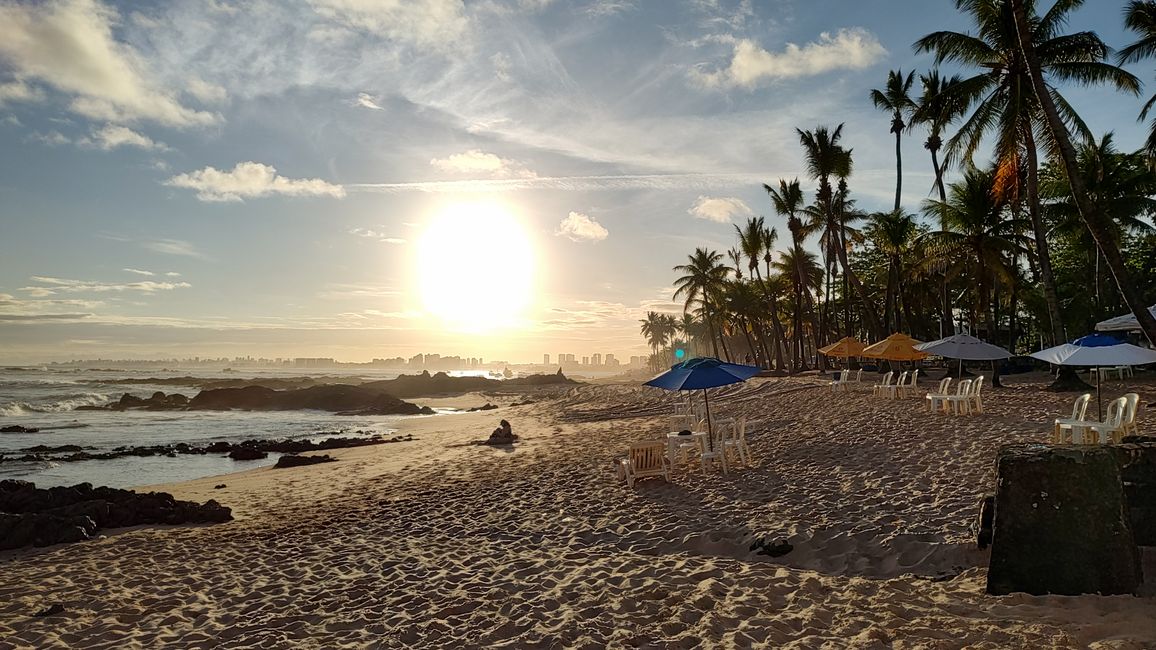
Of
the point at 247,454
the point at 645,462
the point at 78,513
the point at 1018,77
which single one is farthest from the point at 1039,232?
the point at 247,454

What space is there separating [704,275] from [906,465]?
4258 cm

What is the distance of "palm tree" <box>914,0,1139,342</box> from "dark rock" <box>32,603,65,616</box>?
76.3ft

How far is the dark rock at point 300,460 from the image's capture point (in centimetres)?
1588

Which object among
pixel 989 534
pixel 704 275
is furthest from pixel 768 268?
pixel 989 534

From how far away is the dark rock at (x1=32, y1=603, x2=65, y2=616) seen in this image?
18.3ft

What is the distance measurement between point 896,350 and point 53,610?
2217 cm

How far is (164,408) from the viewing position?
40031mm

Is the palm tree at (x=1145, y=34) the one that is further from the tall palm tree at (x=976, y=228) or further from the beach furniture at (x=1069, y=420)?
the beach furniture at (x=1069, y=420)

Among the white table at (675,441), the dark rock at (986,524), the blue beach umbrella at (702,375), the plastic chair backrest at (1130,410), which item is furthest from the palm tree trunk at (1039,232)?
the dark rock at (986,524)

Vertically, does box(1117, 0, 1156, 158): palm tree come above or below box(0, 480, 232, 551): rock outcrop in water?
above

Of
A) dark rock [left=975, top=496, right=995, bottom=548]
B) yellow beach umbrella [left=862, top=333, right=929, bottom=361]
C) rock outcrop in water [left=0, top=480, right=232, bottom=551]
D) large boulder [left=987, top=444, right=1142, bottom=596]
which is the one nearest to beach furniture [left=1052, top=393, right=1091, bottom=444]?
dark rock [left=975, top=496, right=995, bottom=548]

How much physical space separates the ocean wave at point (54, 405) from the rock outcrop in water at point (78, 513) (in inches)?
1434

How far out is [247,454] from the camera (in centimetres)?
1806

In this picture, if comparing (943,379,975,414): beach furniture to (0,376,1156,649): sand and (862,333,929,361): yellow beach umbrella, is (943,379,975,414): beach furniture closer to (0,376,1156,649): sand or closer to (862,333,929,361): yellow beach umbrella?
(0,376,1156,649): sand
